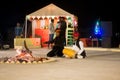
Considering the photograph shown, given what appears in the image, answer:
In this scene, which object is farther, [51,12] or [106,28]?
[51,12]

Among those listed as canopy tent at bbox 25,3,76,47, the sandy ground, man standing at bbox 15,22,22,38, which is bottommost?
the sandy ground

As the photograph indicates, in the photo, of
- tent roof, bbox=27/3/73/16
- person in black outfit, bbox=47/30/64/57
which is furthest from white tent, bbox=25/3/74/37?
person in black outfit, bbox=47/30/64/57

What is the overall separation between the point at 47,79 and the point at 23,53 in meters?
4.31

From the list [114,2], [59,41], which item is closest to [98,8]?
[114,2]

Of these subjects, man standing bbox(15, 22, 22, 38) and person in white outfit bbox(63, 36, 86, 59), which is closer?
person in white outfit bbox(63, 36, 86, 59)

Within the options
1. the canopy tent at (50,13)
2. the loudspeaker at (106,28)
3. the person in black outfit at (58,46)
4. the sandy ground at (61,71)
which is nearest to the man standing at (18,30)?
the canopy tent at (50,13)

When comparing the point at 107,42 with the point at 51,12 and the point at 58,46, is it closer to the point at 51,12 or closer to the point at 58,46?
the point at 51,12

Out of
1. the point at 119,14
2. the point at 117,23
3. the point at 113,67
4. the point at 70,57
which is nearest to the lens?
the point at 113,67

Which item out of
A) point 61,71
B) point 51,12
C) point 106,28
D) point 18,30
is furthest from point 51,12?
point 61,71

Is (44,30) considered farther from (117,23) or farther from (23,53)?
(117,23)

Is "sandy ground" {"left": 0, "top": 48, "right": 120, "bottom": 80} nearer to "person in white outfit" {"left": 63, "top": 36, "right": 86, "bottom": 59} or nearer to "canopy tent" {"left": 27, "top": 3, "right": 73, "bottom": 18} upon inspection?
"person in white outfit" {"left": 63, "top": 36, "right": 86, "bottom": 59}

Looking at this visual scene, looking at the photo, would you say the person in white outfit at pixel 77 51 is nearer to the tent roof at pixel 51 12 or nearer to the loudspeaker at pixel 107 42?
the loudspeaker at pixel 107 42

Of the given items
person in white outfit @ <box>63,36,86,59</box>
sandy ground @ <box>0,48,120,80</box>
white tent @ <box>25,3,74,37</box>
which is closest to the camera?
sandy ground @ <box>0,48,120,80</box>

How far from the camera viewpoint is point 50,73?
11.5m
